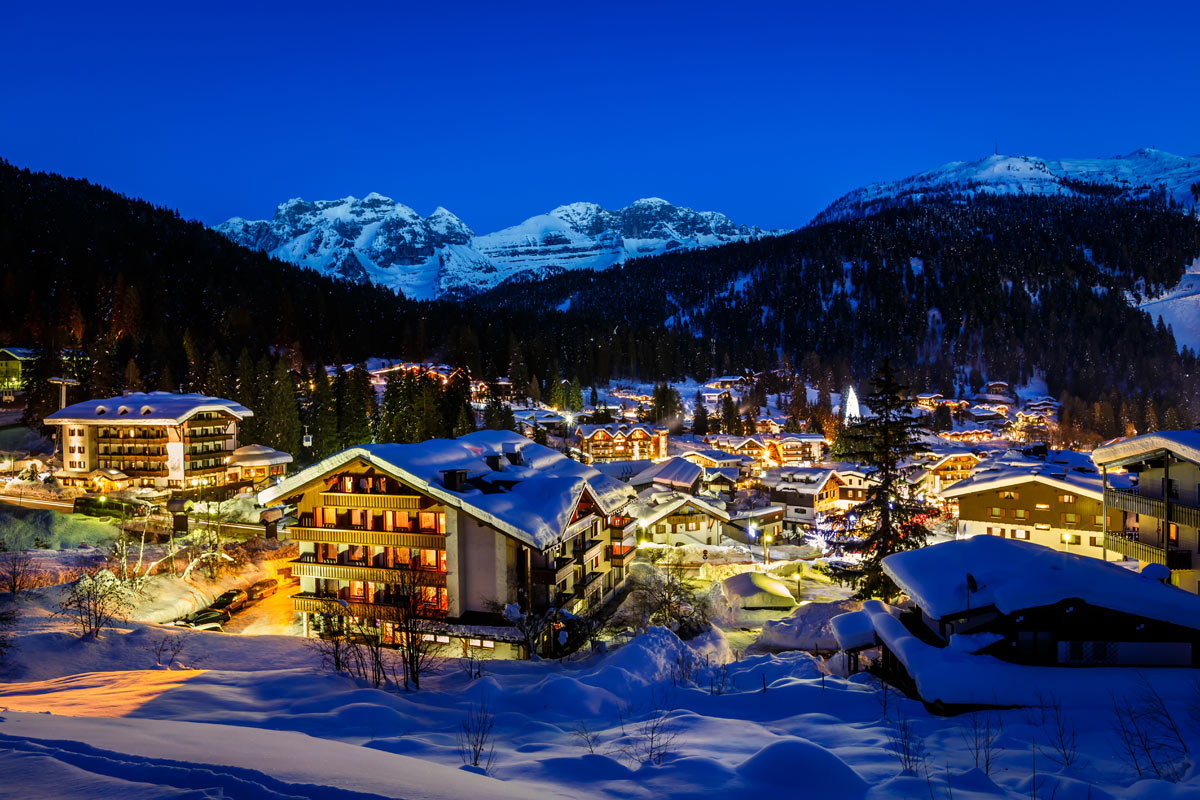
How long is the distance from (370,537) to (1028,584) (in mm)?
23244

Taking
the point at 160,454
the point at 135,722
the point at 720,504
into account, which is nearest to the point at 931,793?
the point at 135,722

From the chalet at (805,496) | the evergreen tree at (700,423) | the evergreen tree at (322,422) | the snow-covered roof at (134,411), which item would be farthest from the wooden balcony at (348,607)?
the evergreen tree at (700,423)

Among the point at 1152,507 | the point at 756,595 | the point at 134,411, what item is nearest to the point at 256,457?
the point at 134,411

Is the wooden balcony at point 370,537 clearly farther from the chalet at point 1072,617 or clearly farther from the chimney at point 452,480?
the chalet at point 1072,617

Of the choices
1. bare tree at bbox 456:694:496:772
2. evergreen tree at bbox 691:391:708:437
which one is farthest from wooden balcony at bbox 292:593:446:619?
evergreen tree at bbox 691:391:708:437

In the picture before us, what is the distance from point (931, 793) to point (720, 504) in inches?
2006

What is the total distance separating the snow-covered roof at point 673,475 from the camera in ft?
207

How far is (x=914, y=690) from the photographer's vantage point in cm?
1614

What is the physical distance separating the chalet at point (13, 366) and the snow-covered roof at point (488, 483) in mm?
82036

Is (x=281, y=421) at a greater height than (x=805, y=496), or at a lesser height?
greater

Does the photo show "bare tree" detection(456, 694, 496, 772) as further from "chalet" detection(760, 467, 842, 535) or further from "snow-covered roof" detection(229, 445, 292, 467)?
"snow-covered roof" detection(229, 445, 292, 467)

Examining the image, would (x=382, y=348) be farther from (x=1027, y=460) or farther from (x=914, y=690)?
(x=914, y=690)

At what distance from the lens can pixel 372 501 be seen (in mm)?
27250

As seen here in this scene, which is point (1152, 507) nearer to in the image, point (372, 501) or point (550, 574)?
point (550, 574)
